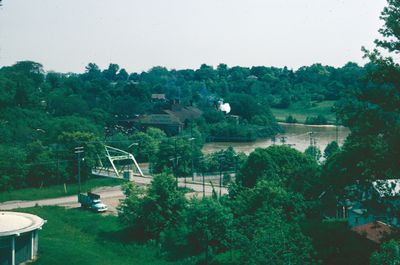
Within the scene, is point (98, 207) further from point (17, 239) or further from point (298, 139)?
point (298, 139)

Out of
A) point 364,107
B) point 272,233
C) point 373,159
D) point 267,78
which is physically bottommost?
point 272,233

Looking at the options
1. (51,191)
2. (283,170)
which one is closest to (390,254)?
(283,170)

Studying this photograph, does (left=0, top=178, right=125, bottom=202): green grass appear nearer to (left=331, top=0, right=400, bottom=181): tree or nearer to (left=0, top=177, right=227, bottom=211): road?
(left=0, top=177, right=227, bottom=211): road

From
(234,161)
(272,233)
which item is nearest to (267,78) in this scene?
(234,161)

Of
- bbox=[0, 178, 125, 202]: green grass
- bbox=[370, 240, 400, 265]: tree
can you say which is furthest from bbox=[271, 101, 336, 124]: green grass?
bbox=[370, 240, 400, 265]: tree

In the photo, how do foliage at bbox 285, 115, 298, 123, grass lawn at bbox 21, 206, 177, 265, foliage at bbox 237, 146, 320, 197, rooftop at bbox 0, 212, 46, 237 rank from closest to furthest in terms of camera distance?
rooftop at bbox 0, 212, 46, 237 < grass lawn at bbox 21, 206, 177, 265 < foliage at bbox 237, 146, 320, 197 < foliage at bbox 285, 115, 298, 123

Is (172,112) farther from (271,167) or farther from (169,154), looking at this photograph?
(271,167)
